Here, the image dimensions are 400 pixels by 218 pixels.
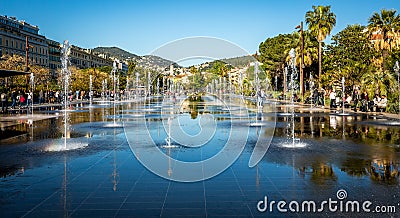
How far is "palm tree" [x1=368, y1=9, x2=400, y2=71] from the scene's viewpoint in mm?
35406

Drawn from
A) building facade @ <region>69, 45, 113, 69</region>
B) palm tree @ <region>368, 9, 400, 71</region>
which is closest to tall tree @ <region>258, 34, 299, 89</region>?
palm tree @ <region>368, 9, 400, 71</region>

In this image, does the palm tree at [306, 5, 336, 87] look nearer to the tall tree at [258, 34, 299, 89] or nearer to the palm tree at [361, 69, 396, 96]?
the palm tree at [361, 69, 396, 96]

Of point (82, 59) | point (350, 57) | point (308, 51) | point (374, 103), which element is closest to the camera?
point (374, 103)

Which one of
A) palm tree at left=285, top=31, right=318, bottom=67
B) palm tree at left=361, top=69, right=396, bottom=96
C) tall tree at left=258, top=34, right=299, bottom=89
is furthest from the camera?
tall tree at left=258, top=34, right=299, bottom=89

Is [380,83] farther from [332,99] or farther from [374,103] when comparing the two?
[332,99]

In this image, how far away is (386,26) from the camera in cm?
3547

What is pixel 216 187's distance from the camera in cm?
649

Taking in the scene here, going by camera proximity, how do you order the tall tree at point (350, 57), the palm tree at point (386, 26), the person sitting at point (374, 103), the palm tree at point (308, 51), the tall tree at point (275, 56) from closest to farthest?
the person sitting at point (374, 103)
the palm tree at point (386, 26)
the tall tree at point (350, 57)
the palm tree at point (308, 51)
the tall tree at point (275, 56)

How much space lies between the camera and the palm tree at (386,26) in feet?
116

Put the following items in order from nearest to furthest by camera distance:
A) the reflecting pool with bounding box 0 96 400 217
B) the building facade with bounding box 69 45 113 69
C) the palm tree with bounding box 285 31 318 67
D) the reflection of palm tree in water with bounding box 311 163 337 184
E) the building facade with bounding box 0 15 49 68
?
the reflecting pool with bounding box 0 96 400 217 < the reflection of palm tree in water with bounding box 311 163 337 184 < the palm tree with bounding box 285 31 318 67 < the building facade with bounding box 0 15 49 68 < the building facade with bounding box 69 45 113 69

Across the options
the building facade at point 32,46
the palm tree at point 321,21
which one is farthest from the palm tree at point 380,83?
the building facade at point 32,46

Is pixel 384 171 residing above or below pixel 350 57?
below

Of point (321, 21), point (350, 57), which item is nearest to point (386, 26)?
point (321, 21)

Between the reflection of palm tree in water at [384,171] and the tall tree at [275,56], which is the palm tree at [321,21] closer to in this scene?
the tall tree at [275,56]
